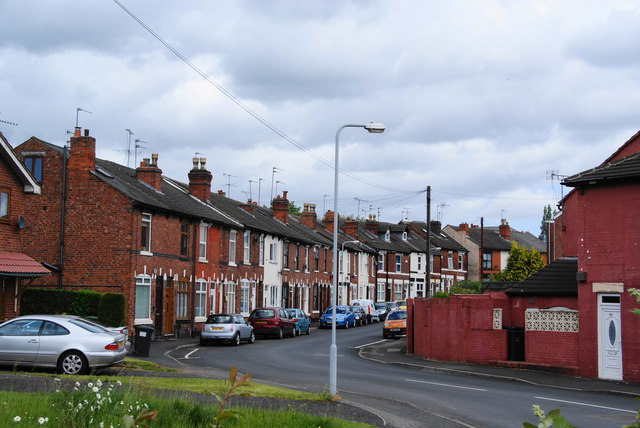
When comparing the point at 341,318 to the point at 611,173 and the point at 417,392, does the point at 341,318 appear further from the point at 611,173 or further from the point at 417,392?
the point at 417,392

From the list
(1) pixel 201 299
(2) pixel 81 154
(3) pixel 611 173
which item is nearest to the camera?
(3) pixel 611 173

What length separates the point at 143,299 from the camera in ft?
113

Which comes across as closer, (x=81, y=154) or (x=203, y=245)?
(x=81, y=154)

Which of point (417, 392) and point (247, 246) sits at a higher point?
point (247, 246)

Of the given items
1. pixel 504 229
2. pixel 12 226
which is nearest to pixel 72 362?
pixel 12 226

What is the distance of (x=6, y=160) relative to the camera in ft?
84.3

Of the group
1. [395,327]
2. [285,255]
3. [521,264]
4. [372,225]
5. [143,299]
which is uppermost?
[372,225]

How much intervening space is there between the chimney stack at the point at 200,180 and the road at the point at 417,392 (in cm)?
1460

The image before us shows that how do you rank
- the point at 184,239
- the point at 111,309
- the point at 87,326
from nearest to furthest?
the point at 87,326 < the point at 111,309 < the point at 184,239

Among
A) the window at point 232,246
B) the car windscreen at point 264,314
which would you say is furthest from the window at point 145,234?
the window at point 232,246

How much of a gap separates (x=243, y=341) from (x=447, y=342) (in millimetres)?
12113

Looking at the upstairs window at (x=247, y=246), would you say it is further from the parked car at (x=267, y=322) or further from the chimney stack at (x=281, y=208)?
the chimney stack at (x=281, y=208)

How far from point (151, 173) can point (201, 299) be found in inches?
285

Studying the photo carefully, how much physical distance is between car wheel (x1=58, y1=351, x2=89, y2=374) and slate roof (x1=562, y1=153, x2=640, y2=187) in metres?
16.1
